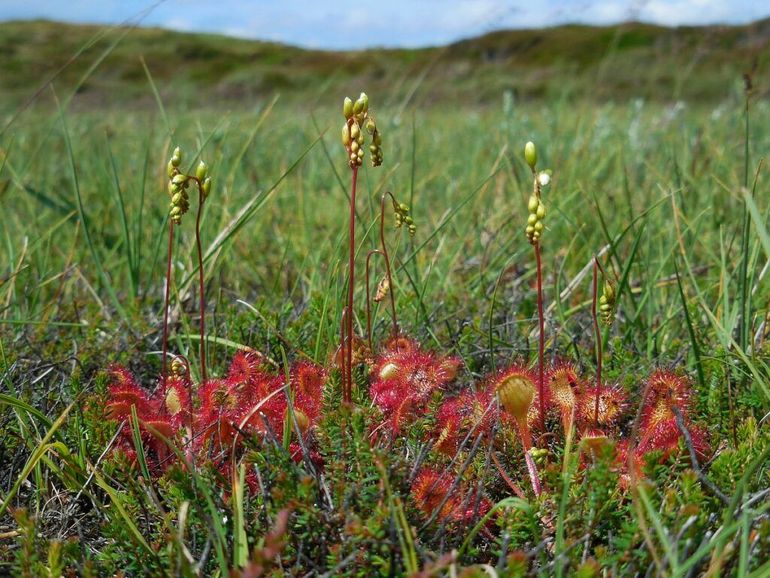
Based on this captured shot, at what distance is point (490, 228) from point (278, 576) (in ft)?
6.96

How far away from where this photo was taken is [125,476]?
1158 mm

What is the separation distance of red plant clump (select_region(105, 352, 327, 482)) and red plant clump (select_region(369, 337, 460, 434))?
11cm

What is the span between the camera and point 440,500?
1.08 m

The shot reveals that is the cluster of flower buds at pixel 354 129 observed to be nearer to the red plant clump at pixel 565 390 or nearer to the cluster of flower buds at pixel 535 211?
the cluster of flower buds at pixel 535 211

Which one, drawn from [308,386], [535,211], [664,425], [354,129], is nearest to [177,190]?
[354,129]

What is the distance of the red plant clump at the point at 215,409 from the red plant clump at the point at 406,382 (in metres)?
0.11

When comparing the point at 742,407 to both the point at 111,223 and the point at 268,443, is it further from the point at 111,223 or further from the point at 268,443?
the point at 111,223

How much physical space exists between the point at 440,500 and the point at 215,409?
1.36 ft

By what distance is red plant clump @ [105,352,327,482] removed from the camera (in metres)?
1.22

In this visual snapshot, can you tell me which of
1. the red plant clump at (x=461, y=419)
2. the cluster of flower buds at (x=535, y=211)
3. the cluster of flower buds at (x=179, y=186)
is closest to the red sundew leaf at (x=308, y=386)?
the red plant clump at (x=461, y=419)

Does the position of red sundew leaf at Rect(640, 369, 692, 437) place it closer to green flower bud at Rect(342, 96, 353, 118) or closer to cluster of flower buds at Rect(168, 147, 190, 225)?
green flower bud at Rect(342, 96, 353, 118)

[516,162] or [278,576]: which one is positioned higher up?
[516,162]

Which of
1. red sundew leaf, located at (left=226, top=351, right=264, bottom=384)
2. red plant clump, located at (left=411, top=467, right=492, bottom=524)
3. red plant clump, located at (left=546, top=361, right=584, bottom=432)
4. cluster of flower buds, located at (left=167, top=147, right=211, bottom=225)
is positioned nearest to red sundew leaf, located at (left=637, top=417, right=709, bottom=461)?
red plant clump, located at (left=546, top=361, right=584, bottom=432)

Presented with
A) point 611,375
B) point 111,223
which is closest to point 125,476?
point 611,375
